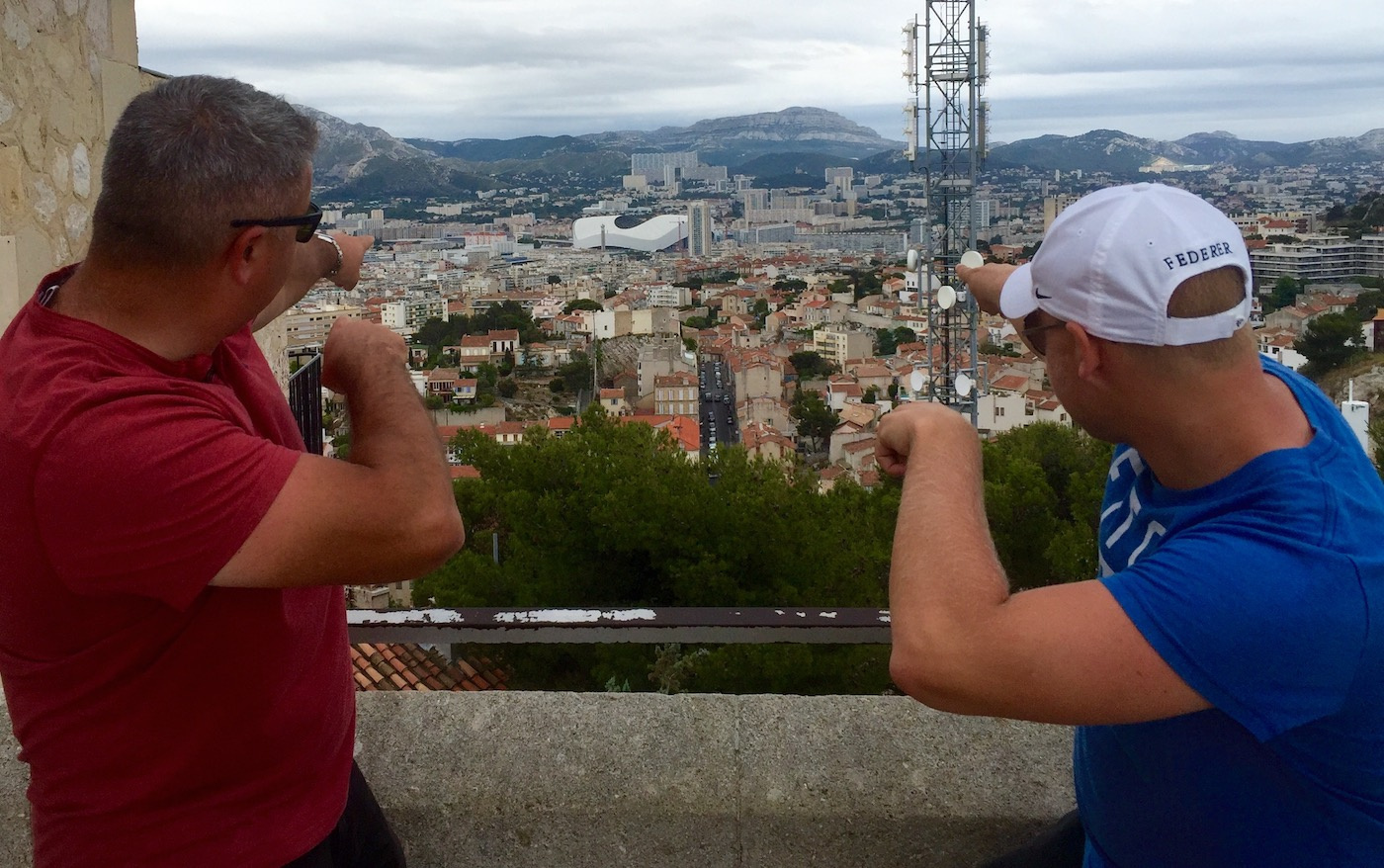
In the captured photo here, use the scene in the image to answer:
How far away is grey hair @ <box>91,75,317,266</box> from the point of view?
3.26 feet

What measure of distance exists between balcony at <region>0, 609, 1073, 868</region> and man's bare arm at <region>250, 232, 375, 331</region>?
1.76 feet

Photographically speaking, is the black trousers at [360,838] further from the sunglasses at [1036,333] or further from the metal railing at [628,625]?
the sunglasses at [1036,333]

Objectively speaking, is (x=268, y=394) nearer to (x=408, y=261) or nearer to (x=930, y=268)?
(x=930, y=268)

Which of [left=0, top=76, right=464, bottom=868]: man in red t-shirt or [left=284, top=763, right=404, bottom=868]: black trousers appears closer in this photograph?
[left=0, top=76, right=464, bottom=868]: man in red t-shirt

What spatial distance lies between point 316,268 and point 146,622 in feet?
1.82

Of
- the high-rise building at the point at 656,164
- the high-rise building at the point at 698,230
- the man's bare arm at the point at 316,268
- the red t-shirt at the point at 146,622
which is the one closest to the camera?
the red t-shirt at the point at 146,622

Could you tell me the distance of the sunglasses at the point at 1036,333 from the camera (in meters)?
1.04

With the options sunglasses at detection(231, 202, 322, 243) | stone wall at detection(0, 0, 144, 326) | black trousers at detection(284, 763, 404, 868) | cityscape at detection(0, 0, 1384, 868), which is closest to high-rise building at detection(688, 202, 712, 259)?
cityscape at detection(0, 0, 1384, 868)

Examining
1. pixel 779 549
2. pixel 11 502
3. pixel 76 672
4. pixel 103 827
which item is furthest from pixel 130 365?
pixel 779 549

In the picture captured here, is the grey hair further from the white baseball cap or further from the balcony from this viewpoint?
the balcony

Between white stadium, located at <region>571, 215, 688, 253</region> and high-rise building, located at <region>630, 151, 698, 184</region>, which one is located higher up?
high-rise building, located at <region>630, 151, 698, 184</region>

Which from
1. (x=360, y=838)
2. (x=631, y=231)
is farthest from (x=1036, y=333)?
(x=631, y=231)

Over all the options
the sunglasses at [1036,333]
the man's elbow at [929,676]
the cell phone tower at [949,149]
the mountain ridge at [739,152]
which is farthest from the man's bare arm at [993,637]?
the mountain ridge at [739,152]

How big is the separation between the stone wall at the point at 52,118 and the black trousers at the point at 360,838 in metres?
1.69
